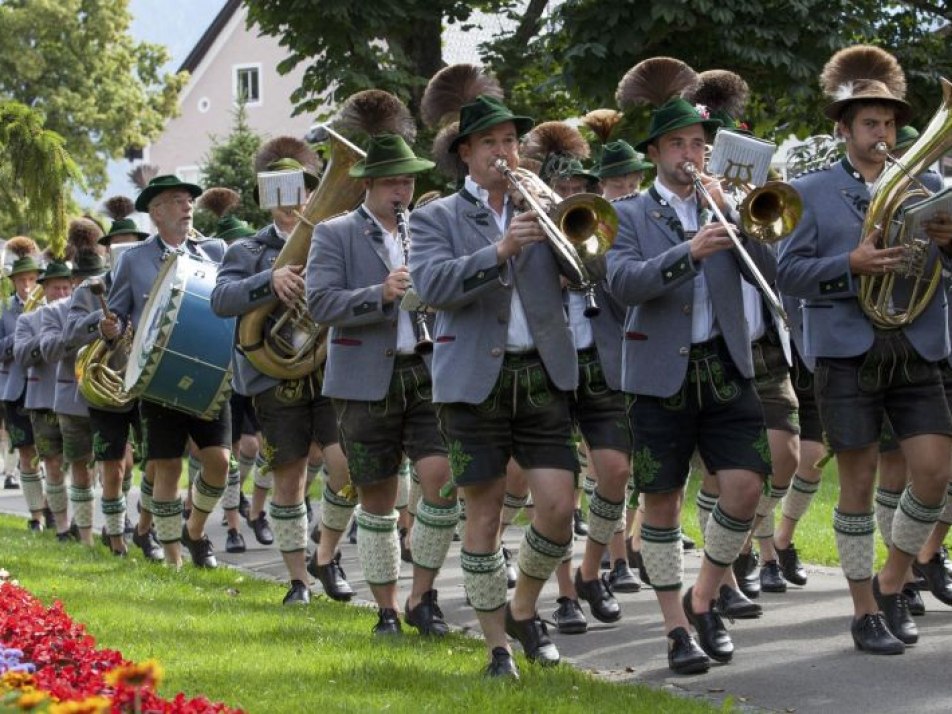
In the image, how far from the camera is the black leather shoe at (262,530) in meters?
13.6

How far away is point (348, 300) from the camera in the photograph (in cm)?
828

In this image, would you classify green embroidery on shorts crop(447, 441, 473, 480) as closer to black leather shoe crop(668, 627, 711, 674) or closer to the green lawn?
the green lawn

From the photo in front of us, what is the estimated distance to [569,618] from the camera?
873 cm

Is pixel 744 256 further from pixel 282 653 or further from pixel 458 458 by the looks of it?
pixel 282 653

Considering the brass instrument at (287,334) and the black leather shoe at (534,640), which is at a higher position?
the brass instrument at (287,334)

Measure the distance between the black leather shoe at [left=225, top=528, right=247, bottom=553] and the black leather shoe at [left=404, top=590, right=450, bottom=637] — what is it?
192 inches

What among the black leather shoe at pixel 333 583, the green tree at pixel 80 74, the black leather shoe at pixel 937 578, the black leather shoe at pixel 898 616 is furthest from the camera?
the green tree at pixel 80 74

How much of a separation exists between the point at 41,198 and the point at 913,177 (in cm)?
631

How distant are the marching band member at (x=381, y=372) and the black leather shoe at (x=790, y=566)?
2336 mm

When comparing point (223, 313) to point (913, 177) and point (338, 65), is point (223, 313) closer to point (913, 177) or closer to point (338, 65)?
point (913, 177)

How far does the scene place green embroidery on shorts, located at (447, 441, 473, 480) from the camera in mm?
7141

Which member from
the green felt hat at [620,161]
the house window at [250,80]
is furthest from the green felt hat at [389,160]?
the house window at [250,80]

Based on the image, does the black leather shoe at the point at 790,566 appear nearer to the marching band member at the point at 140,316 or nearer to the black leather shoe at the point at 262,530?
the marching band member at the point at 140,316

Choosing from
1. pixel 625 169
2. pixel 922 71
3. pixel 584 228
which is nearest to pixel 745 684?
pixel 584 228
